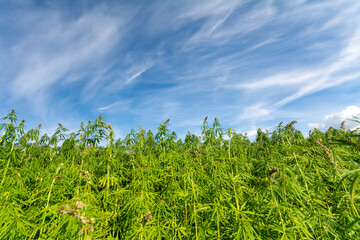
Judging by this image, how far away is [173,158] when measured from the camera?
429cm

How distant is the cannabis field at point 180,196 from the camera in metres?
2.35

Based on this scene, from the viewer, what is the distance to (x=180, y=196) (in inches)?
132

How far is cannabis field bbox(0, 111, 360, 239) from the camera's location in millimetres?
2348

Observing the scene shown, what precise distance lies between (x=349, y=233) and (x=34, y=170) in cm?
613

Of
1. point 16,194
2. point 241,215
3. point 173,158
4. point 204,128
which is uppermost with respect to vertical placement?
point 204,128

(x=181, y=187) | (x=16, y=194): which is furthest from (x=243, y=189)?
(x=16, y=194)

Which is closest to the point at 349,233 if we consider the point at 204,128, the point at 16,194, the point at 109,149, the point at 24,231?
the point at 204,128

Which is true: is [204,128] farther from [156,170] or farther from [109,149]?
[109,149]

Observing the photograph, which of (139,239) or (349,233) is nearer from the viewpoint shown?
(349,233)

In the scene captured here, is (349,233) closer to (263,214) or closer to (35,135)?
(263,214)

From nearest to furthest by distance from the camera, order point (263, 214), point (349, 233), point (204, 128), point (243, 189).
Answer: point (349, 233) < point (263, 214) < point (243, 189) < point (204, 128)

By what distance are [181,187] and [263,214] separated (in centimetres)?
173

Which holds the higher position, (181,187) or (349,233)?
(181,187)

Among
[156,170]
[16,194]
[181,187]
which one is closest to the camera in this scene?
[16,194]
